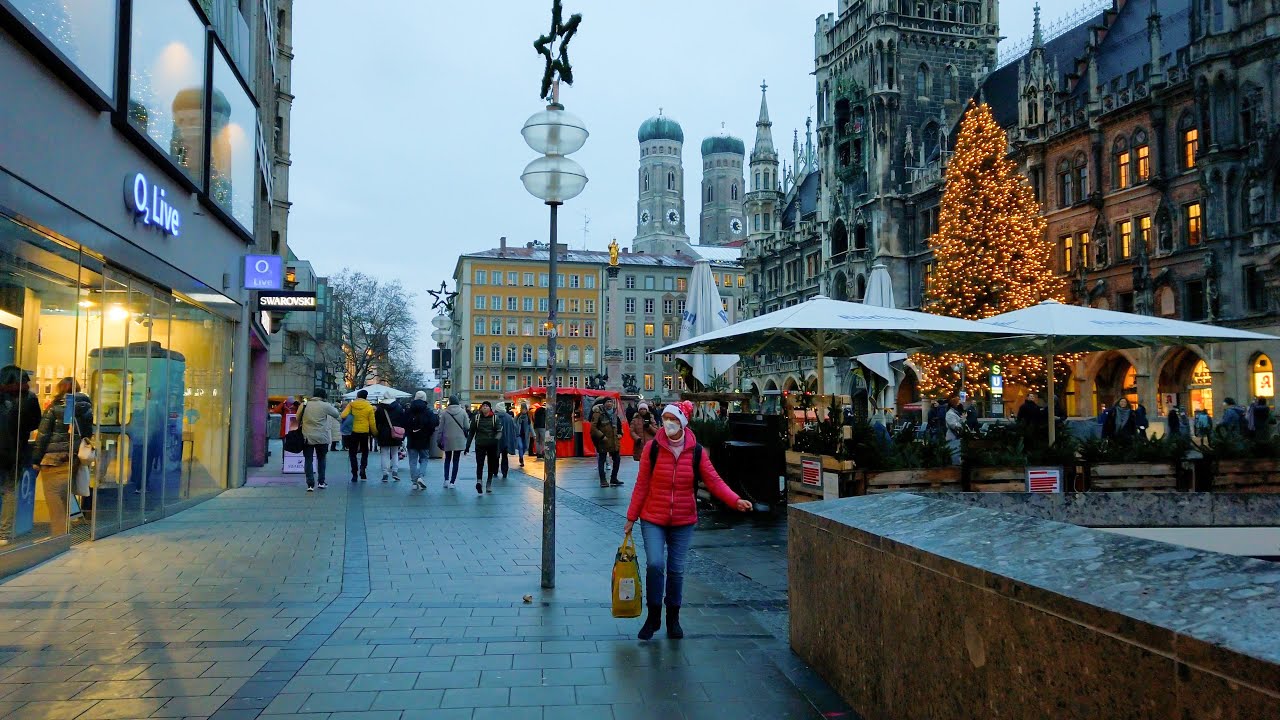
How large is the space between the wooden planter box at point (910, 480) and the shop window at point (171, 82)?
9322 millimetres

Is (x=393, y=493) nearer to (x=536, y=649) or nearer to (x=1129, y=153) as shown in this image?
(x=536, y=649)

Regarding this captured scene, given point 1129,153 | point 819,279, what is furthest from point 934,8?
point 1129,153

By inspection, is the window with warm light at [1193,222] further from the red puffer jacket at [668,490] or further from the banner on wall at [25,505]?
the banner on wall at [25,505]

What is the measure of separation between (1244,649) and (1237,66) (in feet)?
130

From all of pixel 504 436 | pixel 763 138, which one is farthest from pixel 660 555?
pixel 763 138

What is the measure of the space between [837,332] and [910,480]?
3.94 m

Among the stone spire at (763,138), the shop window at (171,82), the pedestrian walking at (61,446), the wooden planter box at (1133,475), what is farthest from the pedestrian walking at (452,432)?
the stone spire at (763,138)

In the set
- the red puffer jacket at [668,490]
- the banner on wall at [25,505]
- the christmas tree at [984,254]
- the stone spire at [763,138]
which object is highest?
the stone spire at [763,138]

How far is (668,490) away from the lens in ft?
22.8

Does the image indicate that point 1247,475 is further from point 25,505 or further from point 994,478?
point 25,505

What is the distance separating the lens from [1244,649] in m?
2.29

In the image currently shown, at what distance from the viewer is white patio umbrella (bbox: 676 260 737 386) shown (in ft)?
67.8

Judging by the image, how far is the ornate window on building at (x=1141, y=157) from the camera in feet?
129

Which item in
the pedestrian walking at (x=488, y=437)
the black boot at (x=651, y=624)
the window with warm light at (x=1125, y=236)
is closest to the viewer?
the black boot at (x=651, y=624)
